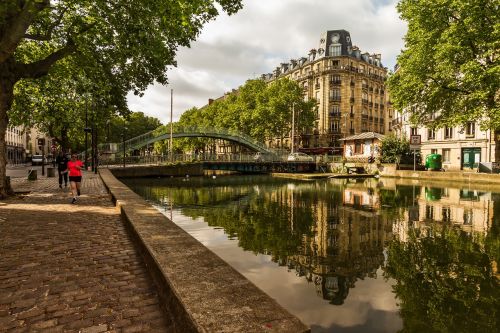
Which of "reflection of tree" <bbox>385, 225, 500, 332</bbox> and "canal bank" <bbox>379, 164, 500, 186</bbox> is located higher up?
"canal bank" <bbox>379, 164, 500, 186</bbox>

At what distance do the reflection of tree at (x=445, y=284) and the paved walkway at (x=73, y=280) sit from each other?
3174 millimetres

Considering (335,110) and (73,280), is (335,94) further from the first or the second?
(73,280)

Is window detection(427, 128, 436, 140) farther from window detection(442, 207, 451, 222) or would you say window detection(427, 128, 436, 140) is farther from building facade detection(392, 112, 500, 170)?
window detection(442, 207, 451, 222)

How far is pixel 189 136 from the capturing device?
148 ft

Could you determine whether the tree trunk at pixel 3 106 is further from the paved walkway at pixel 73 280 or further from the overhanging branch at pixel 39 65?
the paved walkway at pixel 73 280

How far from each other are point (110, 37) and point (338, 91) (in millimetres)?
57961

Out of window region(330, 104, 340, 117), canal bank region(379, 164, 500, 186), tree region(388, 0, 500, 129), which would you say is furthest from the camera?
window region(330, 104, 340, 117)

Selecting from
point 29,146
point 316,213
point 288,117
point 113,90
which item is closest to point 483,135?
point 288,117

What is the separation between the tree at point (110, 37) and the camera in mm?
9688

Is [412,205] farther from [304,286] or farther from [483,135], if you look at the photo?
[483,135]

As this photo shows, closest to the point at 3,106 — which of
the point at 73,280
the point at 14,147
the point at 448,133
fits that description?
the point at 73,280

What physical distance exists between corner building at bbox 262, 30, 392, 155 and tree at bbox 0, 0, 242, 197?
2012 inches

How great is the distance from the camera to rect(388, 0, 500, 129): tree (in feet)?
73.2

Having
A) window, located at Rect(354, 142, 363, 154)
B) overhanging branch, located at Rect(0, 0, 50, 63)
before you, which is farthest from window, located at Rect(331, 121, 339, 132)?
overhanging branch, located at Rect(0, 0, 50, 63)
